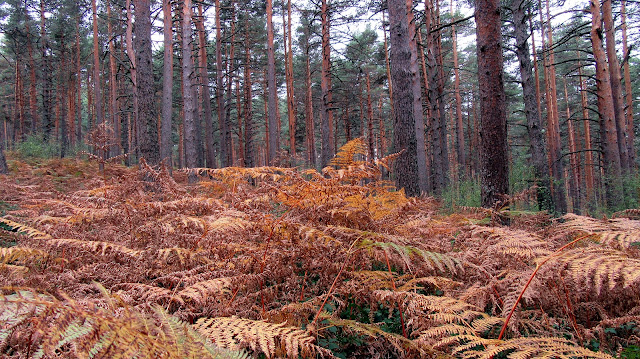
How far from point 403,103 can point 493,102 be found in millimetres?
3151

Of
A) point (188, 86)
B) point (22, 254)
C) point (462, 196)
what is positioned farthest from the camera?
point (188, 86)

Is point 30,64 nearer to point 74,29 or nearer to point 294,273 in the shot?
point 74,29

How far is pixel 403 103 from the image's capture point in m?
7.64

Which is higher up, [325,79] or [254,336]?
[325,79]

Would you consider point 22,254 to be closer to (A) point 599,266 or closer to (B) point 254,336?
(B) point 254,336

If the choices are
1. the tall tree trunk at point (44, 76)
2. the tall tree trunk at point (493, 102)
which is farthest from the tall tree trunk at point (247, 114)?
the tall tree trunk at point (493, 102)

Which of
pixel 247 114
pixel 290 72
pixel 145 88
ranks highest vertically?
pixel 290 72

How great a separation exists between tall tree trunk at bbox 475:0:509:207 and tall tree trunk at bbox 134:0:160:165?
8587 millimetres

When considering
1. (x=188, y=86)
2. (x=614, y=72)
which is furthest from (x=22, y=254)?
(x=614, y=72)

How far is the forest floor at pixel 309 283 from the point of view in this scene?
1315 millimetres

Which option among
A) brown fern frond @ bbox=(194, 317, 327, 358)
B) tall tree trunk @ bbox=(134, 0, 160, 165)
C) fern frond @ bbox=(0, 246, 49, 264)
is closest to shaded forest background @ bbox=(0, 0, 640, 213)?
tall tree trunk @ bbox=(134, 0, 160, 165)

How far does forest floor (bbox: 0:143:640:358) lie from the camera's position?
1.32 m

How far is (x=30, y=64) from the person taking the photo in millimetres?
23453

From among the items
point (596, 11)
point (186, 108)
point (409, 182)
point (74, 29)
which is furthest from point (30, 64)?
point (596, 11)
